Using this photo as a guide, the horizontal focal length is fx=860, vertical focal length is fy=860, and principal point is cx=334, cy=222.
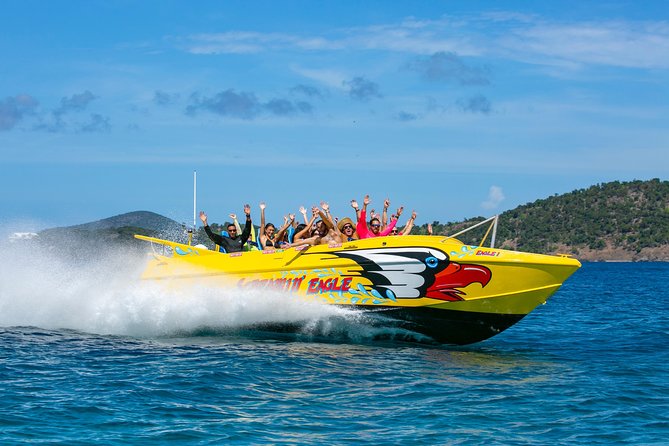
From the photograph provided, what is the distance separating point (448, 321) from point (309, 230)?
11.1ft

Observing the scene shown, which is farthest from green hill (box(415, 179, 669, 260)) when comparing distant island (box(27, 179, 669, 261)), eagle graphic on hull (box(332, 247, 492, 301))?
eagle graphic on hull (box(332, 247, 492, 301))

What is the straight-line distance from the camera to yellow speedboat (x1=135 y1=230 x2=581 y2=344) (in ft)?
50.3

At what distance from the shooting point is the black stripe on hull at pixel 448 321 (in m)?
15.9

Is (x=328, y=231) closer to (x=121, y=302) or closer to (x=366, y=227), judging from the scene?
(x=366, y=227)

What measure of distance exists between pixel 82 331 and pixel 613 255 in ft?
557

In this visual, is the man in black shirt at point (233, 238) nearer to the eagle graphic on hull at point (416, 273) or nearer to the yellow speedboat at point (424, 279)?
the yellow speedboat at point (424, 279)

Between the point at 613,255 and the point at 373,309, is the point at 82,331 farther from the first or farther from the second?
the point at 613,255

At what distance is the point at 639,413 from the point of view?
11.0 meters

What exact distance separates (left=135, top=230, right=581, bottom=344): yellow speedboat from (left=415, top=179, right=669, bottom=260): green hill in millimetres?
146394

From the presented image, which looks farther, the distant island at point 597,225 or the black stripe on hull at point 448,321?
the distant island at point 597,225

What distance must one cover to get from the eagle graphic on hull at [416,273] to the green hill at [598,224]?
482 feet

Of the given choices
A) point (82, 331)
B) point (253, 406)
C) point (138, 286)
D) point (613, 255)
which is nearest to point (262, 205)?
point (138, 286)

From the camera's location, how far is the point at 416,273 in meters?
15.6

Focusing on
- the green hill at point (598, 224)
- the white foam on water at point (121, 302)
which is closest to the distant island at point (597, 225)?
the green hill at point (598, 224)
